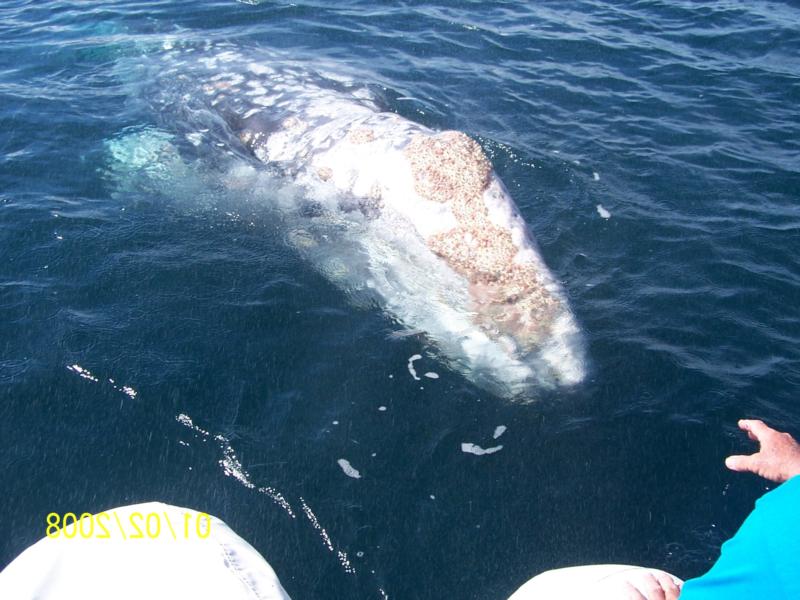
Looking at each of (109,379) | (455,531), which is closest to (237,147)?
(109,379)

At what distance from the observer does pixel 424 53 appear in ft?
41.6

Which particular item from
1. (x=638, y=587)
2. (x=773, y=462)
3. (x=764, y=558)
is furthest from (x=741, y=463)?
(x=764, y=558)

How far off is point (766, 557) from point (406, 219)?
16.6 feet

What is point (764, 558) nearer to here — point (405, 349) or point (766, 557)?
point (766, 557)

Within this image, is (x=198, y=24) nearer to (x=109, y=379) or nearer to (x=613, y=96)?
(x=613, y=96)

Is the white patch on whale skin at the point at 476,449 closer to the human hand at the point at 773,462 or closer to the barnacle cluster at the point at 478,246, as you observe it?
the barnacle cluster at the point at 478,246

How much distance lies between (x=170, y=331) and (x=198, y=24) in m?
9.41

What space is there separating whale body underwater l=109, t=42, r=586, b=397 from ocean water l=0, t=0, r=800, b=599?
0.22 meters

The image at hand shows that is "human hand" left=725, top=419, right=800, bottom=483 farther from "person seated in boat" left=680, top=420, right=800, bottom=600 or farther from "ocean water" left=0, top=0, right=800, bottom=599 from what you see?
"person seated in boat" left=680, top=420, right=800, bottom=600

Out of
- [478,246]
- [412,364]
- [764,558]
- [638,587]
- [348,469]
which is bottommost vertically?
[348,469]

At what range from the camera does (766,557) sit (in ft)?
7.61

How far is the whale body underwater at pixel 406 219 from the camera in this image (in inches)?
238

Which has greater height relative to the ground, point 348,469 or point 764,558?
point 764,558

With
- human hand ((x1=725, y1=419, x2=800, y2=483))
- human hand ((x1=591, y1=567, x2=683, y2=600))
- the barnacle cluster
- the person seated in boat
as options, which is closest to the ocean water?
the barnacle cluster
